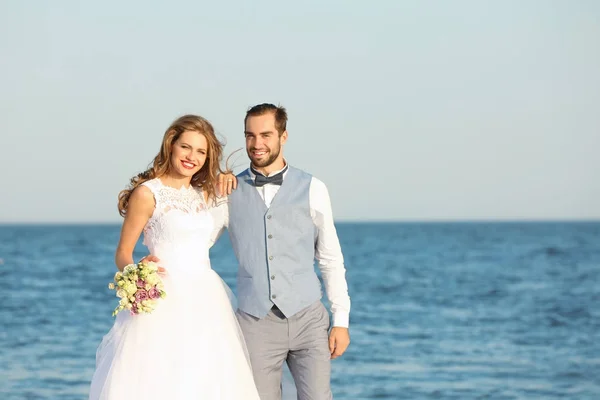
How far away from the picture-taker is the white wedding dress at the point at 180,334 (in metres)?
4.23

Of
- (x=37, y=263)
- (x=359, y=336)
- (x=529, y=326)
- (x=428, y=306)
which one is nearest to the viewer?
(x=359, y=336)

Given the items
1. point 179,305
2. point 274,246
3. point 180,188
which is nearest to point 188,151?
point 180,188

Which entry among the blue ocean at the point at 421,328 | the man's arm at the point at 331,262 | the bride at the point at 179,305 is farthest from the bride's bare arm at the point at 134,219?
the blue ocean at the point at 421,328

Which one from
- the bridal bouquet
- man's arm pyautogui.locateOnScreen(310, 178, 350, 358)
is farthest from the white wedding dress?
man's arm pyautogui.locateOnScreen(310, 178, 350, 358)

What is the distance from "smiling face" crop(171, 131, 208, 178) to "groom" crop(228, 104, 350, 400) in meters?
0.23

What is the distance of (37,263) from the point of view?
104 ft

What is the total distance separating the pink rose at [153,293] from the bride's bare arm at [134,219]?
241 mm

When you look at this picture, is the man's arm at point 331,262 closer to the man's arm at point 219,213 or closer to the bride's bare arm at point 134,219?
the man's arm at point 219,213

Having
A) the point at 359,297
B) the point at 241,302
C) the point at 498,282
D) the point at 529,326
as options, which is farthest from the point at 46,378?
the point at 498,282

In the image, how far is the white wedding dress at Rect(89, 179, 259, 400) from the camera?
4230mm

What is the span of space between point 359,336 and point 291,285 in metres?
9.99

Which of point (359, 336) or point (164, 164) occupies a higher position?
point (164, 164)

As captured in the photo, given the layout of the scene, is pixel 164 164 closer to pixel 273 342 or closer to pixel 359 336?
pixel 273 342

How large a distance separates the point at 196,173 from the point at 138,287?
28.3 inches
